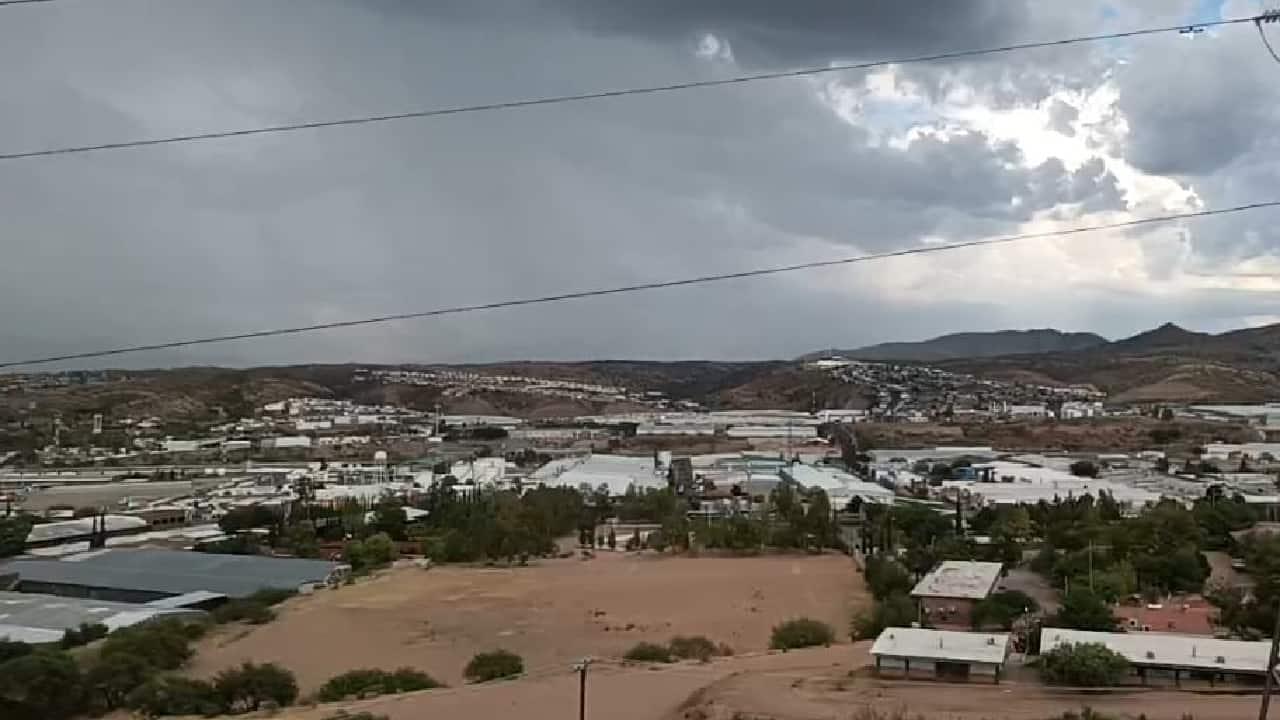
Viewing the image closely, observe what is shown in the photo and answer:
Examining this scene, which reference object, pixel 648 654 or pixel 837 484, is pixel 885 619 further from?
pixel 837 484

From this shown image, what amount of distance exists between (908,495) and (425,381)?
73716 millimetres

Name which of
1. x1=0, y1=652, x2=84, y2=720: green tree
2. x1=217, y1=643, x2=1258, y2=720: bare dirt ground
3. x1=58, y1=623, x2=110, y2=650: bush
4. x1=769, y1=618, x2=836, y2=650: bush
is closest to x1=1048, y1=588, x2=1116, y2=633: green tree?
x1=217, y1=643, x2=1258, y2=720: bare dirt ground

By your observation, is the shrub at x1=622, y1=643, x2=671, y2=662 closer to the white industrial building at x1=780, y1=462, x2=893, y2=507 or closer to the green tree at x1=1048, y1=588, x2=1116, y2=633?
the green tree at x1=1048, y1=588, x2=1116, y2=633

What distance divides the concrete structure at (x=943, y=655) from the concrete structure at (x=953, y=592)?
148 inches

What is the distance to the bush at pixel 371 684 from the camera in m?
15.9

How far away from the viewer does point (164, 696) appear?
15.7 meters

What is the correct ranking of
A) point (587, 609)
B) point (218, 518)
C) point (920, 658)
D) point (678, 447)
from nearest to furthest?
point (920, 658) < point (587, 609) < point (218, 518) < point (678, 447)

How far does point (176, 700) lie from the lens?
1560 centimetres

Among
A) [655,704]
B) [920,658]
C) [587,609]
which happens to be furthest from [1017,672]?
[587,609]

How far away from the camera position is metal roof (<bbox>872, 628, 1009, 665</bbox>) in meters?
15.3

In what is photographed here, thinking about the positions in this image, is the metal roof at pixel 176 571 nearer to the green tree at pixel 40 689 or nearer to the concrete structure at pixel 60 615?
the concrete structure at pixel 60 615

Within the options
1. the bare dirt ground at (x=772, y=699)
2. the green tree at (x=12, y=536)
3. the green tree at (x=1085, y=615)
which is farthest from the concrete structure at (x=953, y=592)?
the green tree at (x=12, y=536)

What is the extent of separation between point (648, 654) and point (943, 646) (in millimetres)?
4605

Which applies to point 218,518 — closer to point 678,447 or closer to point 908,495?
point 908,495
